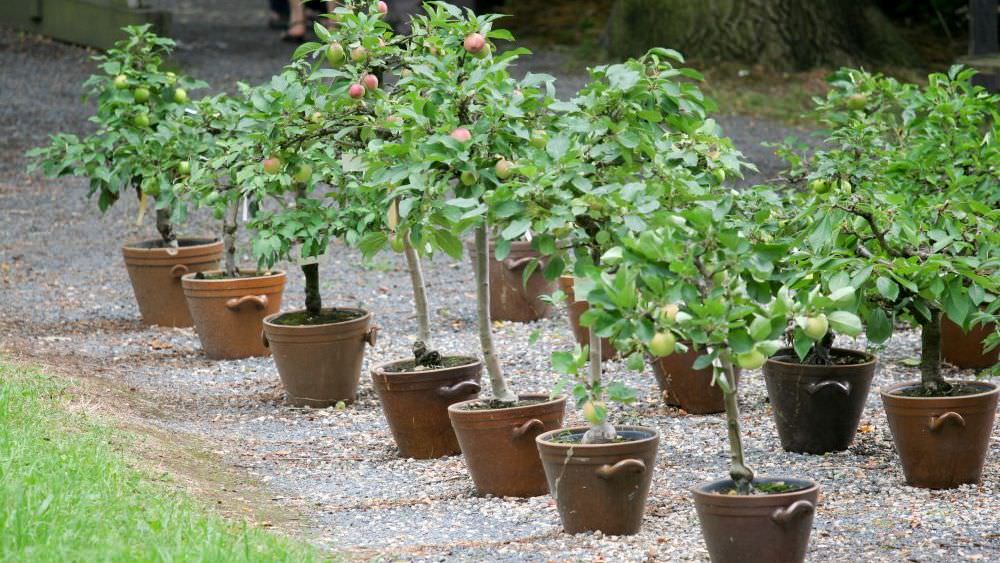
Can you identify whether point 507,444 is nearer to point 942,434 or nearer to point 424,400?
point 424,400

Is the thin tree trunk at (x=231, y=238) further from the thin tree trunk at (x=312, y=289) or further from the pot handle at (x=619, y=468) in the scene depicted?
the pot handle at (x=619, y=468)

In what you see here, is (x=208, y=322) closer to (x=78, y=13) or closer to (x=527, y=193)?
(x=527, y=193)

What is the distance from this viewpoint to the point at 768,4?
1233 cm

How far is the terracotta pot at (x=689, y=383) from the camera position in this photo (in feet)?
16.5

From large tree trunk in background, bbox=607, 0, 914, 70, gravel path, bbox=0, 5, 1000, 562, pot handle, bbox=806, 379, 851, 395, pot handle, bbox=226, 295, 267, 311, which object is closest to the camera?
gravel path, bbox=0, 5, 1000, 562

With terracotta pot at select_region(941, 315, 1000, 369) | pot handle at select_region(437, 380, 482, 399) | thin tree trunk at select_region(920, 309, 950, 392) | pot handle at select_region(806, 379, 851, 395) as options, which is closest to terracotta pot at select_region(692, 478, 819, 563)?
thin tree trunk at select_region(920, 309, 950, 392)

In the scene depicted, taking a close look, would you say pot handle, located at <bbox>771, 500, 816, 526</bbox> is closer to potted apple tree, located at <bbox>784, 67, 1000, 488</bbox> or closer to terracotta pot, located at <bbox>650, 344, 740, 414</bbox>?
potted apple tree, located at <bbox>784, 67, 1000, 488</bbox>

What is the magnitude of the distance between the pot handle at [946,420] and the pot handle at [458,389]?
1450 mm

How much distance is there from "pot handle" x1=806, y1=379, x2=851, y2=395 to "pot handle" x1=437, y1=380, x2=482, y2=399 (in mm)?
1093

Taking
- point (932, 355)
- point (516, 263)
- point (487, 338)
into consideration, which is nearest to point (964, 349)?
point (932, 355)

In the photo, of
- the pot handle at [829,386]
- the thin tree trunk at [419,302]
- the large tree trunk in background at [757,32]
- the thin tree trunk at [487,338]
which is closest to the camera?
the thin tree trunk at [487,338]

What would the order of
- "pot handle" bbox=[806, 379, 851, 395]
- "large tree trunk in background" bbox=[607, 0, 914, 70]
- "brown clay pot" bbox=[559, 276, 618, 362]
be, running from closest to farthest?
1. "pot handle" bbox=[806, 379, 851, 395]
2. "brown clay pot" bbox=[559, 276, 618, 362]
3. "large tree trunk in background" bbox=[607, 0, 914, 70]

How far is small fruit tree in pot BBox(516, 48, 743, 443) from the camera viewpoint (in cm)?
327

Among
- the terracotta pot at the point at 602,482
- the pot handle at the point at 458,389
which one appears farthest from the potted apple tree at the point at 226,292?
the terracotta pot at the point at 602,482
